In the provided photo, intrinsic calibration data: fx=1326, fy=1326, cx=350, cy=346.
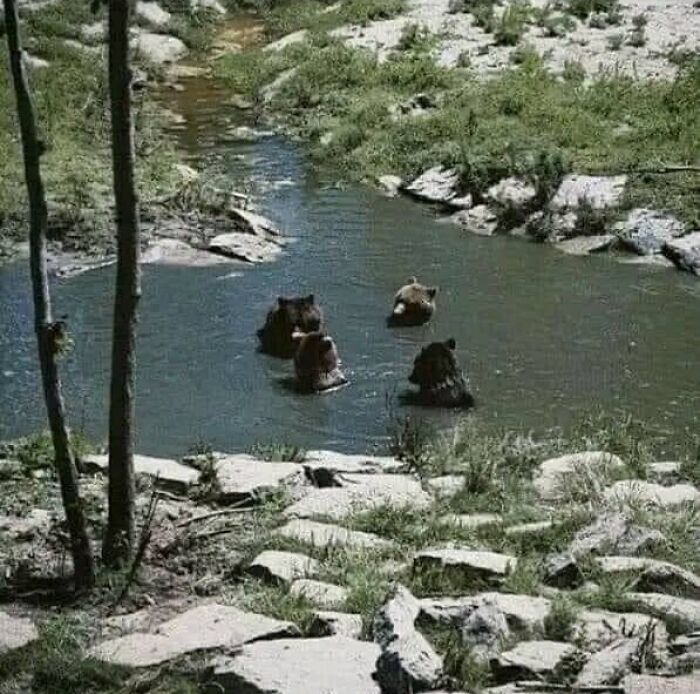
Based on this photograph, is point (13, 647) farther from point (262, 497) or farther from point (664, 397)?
point (664, 397)

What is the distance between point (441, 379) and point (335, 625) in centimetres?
689

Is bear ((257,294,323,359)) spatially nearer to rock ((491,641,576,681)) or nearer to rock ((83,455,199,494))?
rock ((83,455,199,494))

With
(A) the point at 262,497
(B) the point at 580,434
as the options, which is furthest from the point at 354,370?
(A) the point at 262,497

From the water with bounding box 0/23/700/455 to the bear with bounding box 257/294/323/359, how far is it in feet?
0.67

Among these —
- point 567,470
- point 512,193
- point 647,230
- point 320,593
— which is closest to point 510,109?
point 512,193

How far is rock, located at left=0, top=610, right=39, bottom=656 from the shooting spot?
21.4 ft

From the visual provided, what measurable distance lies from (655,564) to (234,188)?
15336 mm

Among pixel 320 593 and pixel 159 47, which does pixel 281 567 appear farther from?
pixel 159 47

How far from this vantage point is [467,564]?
23.7 feet

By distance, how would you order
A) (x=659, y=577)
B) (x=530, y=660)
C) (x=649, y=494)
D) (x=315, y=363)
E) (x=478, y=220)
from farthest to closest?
(x=478, y=220), (x=315, y=363), (x=649, y=494), (x=659, y=577), (x=530, y=660)

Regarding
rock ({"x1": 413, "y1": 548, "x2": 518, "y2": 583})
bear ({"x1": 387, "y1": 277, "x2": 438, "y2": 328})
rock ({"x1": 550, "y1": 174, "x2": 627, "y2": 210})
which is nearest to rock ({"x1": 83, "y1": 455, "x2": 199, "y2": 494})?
rock ({"x1": 413, "y1": 548, "x2": 518, "y2": 583})

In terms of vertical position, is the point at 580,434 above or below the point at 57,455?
below

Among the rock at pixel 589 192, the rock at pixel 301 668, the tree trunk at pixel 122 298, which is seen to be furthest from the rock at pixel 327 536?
the rock at pixel 589 192

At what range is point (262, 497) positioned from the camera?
8977mm
